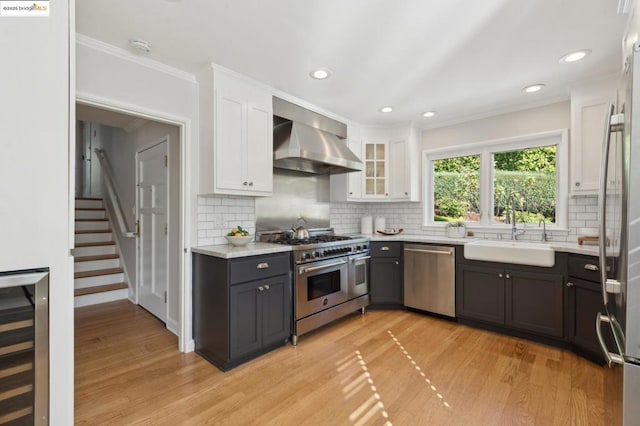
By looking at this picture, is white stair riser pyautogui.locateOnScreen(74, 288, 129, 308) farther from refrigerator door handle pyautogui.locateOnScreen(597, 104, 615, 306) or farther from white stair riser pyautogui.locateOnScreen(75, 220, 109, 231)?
refrigerator door handle pyautogui.locateOnScreen(597, 104, 615, 306)

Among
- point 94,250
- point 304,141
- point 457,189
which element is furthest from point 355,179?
point 94,250

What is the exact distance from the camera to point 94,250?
182 inches

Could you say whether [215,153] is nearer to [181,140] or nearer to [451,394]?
[181,140]

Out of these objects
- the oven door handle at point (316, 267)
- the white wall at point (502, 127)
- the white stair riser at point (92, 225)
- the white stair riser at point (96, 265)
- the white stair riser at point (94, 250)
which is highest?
the white wall at point (502, 127)

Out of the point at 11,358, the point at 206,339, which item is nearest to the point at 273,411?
the point at 206,339

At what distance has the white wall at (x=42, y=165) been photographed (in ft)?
3.58

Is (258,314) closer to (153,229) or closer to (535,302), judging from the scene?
(153,229)

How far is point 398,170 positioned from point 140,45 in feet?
10.6

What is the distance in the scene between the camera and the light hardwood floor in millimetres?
1859

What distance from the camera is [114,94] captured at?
7.45ft

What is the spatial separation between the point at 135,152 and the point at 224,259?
8.61 ft

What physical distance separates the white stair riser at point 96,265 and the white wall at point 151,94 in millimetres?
2565

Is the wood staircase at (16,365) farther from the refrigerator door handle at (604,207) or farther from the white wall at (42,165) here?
the refrigerator door handle at (604,207)

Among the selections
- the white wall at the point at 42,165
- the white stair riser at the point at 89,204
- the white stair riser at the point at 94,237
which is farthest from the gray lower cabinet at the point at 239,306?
the white stair riser at the point at 89,204
